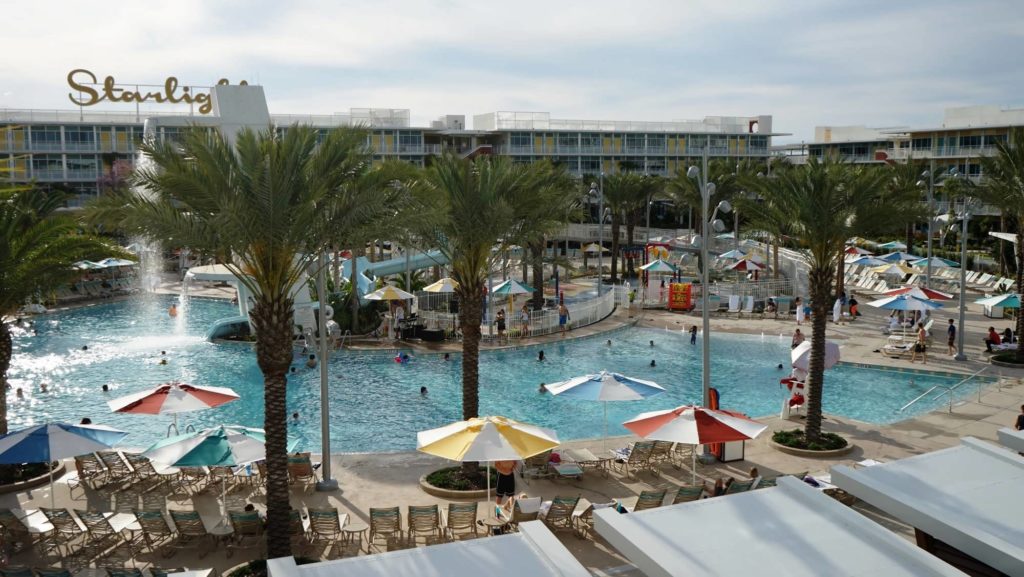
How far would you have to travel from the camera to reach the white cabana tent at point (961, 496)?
880cm

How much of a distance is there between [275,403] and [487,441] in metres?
3.33

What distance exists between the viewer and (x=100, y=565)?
12617mm

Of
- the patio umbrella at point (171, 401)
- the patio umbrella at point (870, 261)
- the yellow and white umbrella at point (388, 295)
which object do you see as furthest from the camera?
the patio umbrella at point (870, 261)

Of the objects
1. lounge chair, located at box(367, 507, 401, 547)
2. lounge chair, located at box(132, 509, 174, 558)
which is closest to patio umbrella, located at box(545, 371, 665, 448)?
lounge chair, located at box(367, 507, 401, 547)

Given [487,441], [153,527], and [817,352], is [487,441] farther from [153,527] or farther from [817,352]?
[817,352]

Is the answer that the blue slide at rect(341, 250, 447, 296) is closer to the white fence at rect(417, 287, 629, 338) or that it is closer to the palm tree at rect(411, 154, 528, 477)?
the white fence at rect(417, 287, 629, 338)

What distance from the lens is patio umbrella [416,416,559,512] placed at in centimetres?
1325

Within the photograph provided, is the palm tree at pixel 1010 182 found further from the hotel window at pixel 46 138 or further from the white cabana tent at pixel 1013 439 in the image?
the hotel window at pixel 46 138

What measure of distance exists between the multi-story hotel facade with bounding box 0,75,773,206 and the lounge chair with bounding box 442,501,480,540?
5459 centimetres

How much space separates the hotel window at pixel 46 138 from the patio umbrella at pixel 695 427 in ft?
207

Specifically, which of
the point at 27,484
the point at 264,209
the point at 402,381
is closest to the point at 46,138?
the point at 402,381

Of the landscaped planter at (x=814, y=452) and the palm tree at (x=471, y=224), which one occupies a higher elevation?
the palm tree at (x=471, y=224)

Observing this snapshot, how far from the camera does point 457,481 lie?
15805 mm

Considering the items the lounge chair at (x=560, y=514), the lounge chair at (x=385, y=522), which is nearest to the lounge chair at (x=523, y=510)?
the lounge chair at (x=560, y=514)
